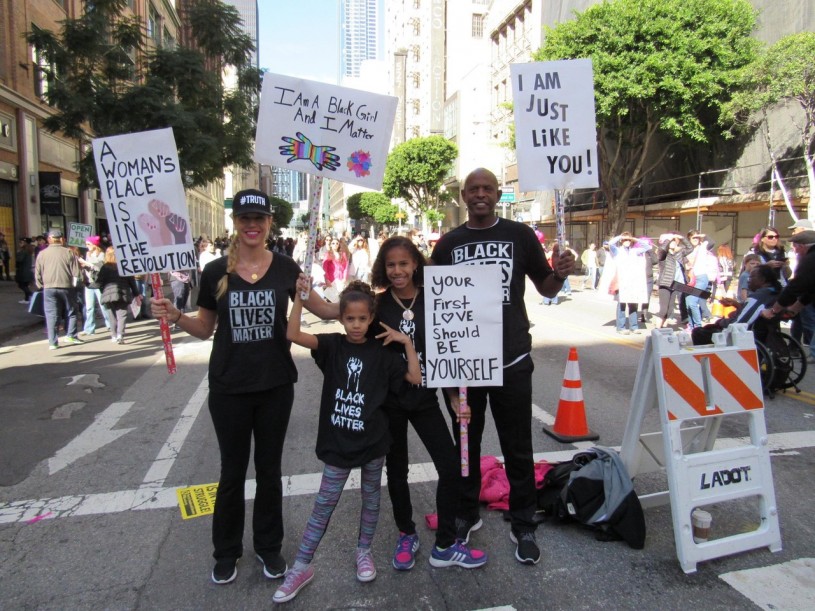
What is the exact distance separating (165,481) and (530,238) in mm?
3234

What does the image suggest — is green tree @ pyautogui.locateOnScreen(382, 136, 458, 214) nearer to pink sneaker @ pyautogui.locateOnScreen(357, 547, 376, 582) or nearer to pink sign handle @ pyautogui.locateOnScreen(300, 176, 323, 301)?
pink sign handle @ pyautogui.locateOnScreen(300, 176, 323, 301)

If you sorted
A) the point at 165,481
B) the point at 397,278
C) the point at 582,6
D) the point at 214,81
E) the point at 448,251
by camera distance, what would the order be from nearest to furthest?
the point at 397,278
the point at 448,251
the point at 165,481
the point at 214,81
the point at 582,6

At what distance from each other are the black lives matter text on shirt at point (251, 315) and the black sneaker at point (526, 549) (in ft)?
5.74

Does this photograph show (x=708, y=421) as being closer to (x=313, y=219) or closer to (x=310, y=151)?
(x=313, y=219)

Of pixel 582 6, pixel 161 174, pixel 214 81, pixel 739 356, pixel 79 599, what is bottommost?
pixel 79 599

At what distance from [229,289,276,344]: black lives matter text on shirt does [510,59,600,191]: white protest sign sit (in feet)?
5.41

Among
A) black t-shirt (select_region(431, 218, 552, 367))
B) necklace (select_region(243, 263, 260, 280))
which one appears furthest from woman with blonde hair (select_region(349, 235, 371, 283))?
necklace (select_region(243, 263, 260, 280))

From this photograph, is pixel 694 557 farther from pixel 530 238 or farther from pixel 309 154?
pixel 309 154

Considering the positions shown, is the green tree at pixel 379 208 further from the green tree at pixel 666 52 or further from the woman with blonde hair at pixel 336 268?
the woman with blonde hair at pixel 336 268

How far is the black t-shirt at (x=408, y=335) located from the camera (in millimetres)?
3188

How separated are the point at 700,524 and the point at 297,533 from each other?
2.30 metres

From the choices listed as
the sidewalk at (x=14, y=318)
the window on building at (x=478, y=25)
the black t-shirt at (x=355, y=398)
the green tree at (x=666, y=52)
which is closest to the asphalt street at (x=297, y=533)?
the black t-shirt at (x=355, y=398)

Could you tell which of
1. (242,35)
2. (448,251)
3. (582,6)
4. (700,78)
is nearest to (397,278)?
(448,251)

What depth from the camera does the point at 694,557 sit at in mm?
3219
